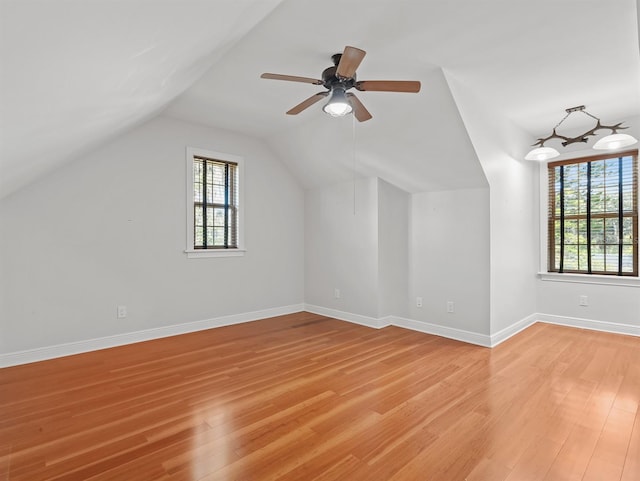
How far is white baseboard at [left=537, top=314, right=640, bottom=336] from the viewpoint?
13.5 feet

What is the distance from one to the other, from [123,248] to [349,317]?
3.12 m

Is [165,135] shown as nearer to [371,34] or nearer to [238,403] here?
[371,34]

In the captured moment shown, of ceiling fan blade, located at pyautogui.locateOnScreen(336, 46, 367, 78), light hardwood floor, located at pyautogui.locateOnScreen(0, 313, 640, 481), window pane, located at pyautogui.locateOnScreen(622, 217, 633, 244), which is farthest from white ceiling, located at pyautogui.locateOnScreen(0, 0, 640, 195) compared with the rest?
light hardwood floor, located at pyautogui.locateOnScreen(0, 313, 640, 481)

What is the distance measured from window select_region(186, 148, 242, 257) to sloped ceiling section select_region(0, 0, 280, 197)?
1.66m

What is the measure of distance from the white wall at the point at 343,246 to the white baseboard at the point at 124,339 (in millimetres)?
868

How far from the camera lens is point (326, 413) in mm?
2342

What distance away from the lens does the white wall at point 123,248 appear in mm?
3277

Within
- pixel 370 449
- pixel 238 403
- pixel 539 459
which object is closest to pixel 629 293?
pixel 539 459

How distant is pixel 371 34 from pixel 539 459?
2.90 meters

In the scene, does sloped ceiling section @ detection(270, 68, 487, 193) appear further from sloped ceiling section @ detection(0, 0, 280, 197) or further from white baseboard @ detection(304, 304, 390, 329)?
white baseboard @ detection(304, 304, 390, 329)

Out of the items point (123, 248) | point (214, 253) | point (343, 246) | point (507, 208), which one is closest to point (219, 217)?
point (214, 253)

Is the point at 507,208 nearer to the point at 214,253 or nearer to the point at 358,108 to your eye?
the point at 358,108

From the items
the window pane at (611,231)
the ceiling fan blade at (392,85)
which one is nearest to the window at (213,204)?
the ceiling fan blade at (392,85)

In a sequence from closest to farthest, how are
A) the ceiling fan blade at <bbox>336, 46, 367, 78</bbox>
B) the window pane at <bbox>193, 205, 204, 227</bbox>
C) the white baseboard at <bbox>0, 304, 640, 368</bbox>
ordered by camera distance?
1. the ceiling fan blade at <bbox>336, 46, 367, 78</bbox>
2. the white baseboard at <bbox>0, 304, 640, 368</bbox>
3. the window pane at <bbox>193, 205, 204, 227</bbox>
